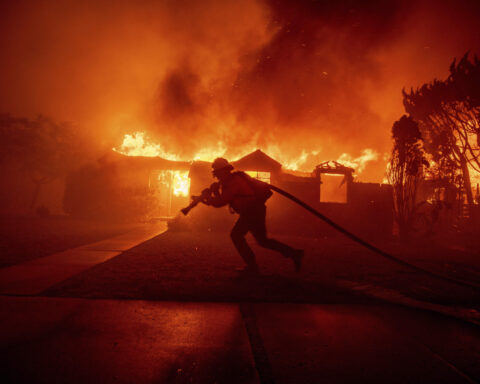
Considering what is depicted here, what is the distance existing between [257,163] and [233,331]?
11641mm

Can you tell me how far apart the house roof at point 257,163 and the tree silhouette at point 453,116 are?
1006 centimetres

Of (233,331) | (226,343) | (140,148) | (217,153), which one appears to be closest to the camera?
(226,343)

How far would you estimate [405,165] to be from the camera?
36.7 ft

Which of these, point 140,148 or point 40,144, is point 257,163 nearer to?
point 140,148

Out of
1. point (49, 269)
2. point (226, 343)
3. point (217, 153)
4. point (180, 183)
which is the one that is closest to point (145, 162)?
point (180, 183)

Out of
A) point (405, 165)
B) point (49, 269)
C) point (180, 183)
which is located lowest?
point (49, 269)

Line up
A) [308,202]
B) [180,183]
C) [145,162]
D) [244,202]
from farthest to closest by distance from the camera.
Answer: [180,183] → [145,162] → [308,202] → [244,202]

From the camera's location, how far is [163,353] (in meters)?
2.16

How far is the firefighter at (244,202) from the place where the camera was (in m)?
4.57

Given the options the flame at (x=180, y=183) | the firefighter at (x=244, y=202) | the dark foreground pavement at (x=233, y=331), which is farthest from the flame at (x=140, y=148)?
the dark foreground pavement at (x=233, y=331)

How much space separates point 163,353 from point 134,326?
56 centimetres

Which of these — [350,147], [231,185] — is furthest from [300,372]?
[350,147]

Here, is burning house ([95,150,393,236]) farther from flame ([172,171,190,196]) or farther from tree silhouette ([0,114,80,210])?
tree silhouette ([0,114,80,210])

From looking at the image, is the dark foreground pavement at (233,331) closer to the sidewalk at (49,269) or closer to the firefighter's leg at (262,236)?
the sidewalk at (49,269)
